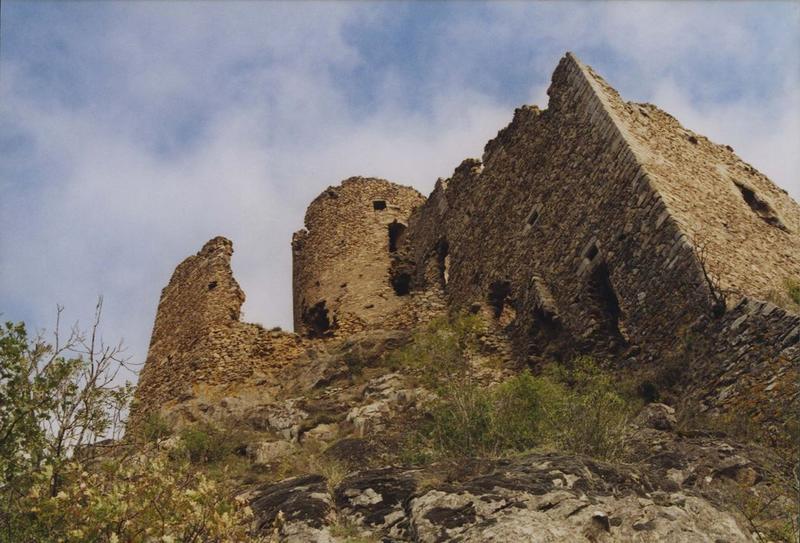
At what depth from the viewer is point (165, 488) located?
6.23 m

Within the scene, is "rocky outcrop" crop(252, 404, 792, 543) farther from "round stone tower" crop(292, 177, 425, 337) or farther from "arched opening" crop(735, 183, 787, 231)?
"round stone tower" crop(292, 177, 425, 337)

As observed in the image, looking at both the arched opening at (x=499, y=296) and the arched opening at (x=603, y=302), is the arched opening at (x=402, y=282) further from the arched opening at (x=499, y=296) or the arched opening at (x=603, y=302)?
the arched opening at (x=603, y=302)

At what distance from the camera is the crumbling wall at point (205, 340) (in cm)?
1727

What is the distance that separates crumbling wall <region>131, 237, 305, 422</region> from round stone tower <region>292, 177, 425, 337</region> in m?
1.98

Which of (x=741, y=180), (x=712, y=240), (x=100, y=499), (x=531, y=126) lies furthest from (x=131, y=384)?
(x=741, y=180)

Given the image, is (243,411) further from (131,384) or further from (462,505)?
(462,505)

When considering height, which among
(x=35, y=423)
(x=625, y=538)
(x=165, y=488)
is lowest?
(x=625, y=538)

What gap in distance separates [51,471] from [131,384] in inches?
91.7

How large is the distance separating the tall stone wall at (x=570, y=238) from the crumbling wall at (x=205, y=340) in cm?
436

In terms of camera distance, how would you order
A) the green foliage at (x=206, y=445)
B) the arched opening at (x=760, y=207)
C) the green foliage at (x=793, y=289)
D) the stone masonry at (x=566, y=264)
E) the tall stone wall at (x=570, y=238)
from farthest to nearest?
the arched opening at (x=760, y=207), the green foliage at (x=206, y=445), the green foliage at (x=793, y=289), the tall stone wall at (x=570, y=238), the stone masonry at (x=566, y=264)

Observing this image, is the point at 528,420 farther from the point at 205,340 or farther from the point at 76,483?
the point at 205,340

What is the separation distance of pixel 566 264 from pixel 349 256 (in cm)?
884

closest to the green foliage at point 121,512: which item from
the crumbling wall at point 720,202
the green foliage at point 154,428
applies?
the green foliage at point 154,428

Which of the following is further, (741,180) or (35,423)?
(741,180)
